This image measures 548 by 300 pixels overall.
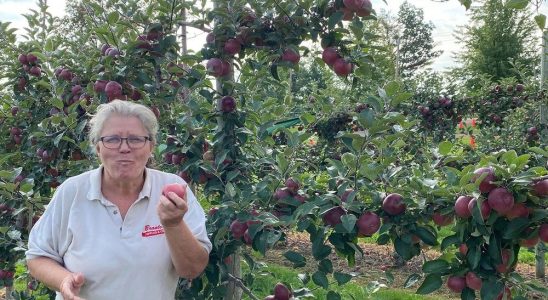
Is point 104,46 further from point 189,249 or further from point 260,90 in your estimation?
point 189,249

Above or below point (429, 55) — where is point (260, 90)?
below

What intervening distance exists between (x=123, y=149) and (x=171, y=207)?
30cm

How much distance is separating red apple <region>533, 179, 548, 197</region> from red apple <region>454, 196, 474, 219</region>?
0.51ft

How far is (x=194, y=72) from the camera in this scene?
234cm

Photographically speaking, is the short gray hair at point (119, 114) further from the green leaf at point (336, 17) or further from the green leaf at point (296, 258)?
the green leaf at point (336, 17)

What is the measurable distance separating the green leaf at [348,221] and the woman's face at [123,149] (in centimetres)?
60

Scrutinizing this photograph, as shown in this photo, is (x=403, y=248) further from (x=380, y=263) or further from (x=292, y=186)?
(x=380, y=263)

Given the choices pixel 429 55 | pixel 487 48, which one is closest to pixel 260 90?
pixel 487 48

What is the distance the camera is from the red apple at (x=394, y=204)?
5.39ft

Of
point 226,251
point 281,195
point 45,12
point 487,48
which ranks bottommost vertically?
point 226,251

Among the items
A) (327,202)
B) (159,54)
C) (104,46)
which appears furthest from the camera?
(104,46)

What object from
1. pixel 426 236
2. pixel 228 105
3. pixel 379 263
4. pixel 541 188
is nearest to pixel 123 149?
pixel 228 105

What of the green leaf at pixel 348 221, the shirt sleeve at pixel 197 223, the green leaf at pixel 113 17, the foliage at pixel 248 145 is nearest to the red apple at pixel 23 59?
the foliage at pixel 248 145

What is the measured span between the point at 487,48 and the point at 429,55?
1442 centimetres
